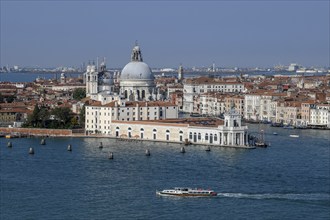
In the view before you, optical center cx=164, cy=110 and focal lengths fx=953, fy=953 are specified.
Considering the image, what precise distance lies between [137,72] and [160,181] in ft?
Result: 33.7

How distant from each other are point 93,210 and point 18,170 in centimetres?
345

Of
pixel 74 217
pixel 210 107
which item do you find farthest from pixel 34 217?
pixel 210 107

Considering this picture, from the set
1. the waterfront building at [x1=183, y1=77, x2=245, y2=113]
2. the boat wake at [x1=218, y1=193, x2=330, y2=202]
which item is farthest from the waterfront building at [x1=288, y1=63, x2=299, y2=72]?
the boat wake at [x1=218, y1=193, x2=330, y2=202]

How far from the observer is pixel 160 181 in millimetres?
12477

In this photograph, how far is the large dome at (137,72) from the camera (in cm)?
2255

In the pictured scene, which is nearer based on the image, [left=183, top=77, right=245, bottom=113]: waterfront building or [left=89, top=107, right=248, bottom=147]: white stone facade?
[left=89, top=107, right=248, bottom=147]: white stone facade

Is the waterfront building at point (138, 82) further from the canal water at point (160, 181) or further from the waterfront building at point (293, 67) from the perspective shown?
the waterfront building at point (293, 67)

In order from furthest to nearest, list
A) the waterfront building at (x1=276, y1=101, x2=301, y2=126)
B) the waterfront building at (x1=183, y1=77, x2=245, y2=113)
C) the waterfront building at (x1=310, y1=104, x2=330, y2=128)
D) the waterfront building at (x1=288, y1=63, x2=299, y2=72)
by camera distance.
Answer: the waterfront building at (x1=288, y1=63, x2=299, y2=72), the waterfront building at (x1=183, y1=77, x2=245, y2=113), the waterfront building at (x1=276, y1=101, x2=301, y2=126), the waterfront building at (x1=310, y1=104, x2=330, y2=128)

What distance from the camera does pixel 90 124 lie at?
2008cm

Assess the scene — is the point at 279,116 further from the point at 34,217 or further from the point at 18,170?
the point at 34,217

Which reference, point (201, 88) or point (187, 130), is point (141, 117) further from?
point (201, 88)

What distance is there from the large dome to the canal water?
4.94 m

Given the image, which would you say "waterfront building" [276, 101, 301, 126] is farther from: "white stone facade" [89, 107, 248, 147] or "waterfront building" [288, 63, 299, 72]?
"waterfront building" [288, 63, 299, 72]

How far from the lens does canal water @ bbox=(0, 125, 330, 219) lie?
10.4 metres
